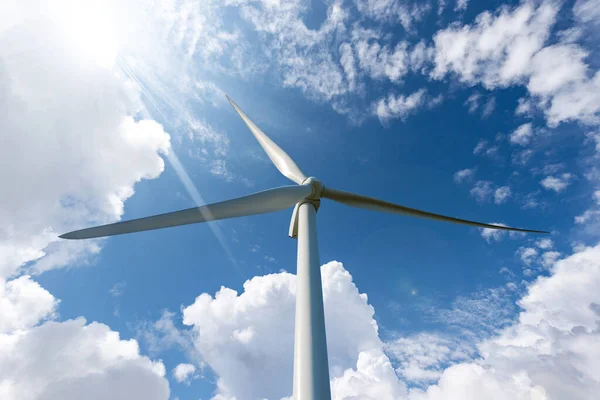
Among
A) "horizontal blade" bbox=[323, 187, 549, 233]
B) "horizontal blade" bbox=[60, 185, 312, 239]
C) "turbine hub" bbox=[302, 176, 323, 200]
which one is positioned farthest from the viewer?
"horizontal blade" bbox=[323, 187, 549, 233]

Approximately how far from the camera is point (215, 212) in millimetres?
15023

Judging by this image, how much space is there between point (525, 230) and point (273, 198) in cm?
1710

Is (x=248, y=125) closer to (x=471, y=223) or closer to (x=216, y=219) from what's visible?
(x=216, y=219)

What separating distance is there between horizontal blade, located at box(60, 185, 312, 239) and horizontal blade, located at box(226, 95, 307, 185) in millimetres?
3305

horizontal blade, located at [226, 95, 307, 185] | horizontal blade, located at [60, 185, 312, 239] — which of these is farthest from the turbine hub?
horizontal blade, located at [226, 95, 307, 185]

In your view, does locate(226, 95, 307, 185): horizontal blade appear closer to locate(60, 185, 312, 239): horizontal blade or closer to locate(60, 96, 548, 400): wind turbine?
locate(60, 96, 548, 400): wind turbine

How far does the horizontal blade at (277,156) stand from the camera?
21.2 m

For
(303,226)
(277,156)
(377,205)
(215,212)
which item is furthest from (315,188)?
(277,156)

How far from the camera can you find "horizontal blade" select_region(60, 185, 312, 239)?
12992mm

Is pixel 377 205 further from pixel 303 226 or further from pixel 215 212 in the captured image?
pixel 215 212

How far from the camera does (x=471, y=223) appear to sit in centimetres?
2134

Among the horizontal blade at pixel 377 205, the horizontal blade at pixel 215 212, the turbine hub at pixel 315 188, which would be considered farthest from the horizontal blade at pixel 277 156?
the horizontal blade at pixel 215 212

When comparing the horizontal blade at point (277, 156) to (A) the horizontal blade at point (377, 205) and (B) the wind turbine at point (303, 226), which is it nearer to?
(B) the wind turbine at point (303, 226)

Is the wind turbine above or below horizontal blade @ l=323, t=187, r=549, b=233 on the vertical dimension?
below
